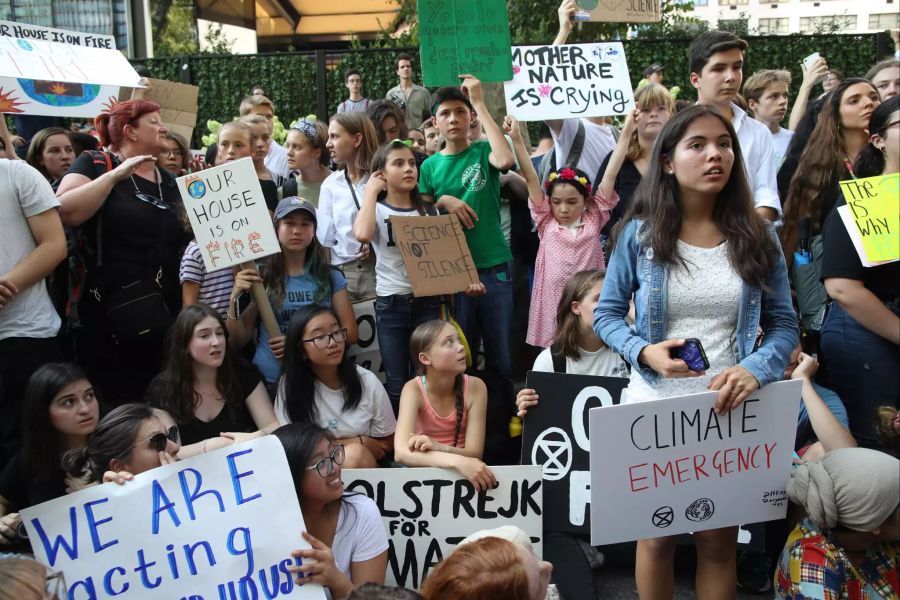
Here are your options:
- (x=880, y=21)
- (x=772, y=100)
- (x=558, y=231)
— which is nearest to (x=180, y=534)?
(x=558, y=231)

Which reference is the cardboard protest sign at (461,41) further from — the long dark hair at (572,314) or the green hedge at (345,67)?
the green hedge at (345,67)

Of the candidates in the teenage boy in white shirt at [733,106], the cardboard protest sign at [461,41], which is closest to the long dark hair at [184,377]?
the cardboard protest sign at [461,41]

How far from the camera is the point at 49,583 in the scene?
8.55 feet

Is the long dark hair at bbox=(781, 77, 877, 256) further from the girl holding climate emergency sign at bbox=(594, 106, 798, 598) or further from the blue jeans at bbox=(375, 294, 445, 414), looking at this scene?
the blue jeans at bbox=(375, 294, 445, 414)

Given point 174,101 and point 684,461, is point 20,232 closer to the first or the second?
point 684,461

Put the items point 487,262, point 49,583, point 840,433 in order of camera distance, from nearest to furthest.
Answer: point 49,583 → point 840,433 → point 487,262

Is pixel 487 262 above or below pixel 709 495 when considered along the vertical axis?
above

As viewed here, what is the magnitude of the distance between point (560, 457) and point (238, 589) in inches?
61.3

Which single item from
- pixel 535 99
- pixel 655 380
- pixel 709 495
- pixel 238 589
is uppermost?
pixel 535 99

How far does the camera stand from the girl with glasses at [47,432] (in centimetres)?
343

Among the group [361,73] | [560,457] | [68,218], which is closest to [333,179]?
[68,218]

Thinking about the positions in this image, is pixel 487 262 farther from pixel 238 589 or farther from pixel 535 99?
pixel 238 589

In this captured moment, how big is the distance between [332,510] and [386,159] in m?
2.21

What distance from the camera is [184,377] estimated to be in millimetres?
4094
